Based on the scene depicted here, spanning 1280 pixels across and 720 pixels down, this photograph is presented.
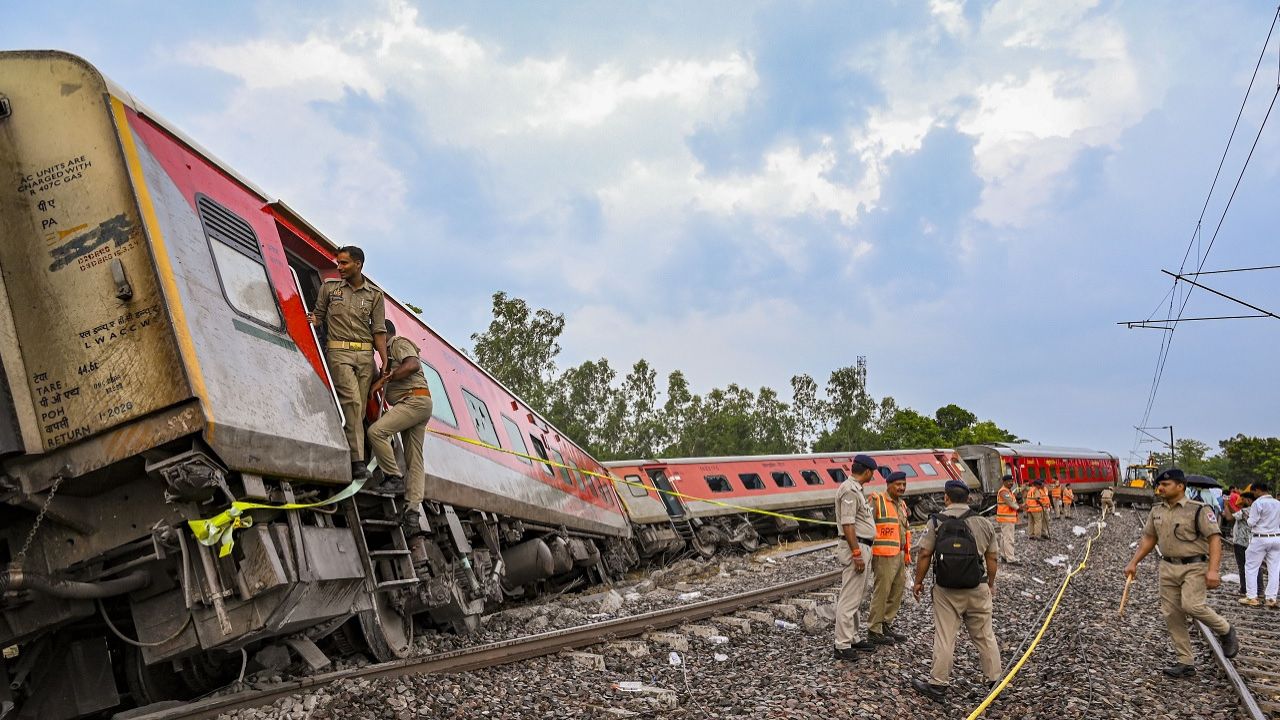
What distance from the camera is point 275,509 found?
4.46 metres

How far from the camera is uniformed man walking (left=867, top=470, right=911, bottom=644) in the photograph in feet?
23.6

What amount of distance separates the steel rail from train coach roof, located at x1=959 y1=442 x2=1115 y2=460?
77.0ft

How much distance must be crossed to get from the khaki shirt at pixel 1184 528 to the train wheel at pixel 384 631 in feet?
18.3

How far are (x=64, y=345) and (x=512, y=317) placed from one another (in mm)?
38428

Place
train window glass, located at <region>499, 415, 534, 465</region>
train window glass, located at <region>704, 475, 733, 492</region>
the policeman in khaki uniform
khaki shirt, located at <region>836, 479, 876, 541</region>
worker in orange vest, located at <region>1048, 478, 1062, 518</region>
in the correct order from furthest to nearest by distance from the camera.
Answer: worker in orange vest, located at <region>1048, 478, 1062, 518</region> < train window glass, located at <region>704, 475, 733, 492</region> < train window glass, located at <region>499, 415, 534, 465</region> < khaki shirt, located at <region>836, 479, 876, 541</region> < the policeman in khaki uniform

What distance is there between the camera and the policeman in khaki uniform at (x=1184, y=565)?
21.2 ft

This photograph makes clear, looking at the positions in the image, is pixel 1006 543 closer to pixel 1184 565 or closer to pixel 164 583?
pixel 1184 565

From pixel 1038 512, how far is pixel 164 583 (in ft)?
64.4

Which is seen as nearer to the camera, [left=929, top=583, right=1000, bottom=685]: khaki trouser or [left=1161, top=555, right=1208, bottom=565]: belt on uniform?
[left=929, top=583, right=1000, bottom=685]: khaki trouser

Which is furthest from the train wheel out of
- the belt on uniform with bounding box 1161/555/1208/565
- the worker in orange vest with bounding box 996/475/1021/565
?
the worker in orange vest with bounding box 996/475/1021/565

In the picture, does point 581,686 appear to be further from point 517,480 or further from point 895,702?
point 517,480

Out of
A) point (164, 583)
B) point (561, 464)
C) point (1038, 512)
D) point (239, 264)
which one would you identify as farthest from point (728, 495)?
point (164, 583)

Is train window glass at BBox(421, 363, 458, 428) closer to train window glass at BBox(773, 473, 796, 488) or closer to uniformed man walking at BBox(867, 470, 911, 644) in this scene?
uniformed man walking at BBox(867, 470, 911, 644)

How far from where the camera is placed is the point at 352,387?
5.38m
